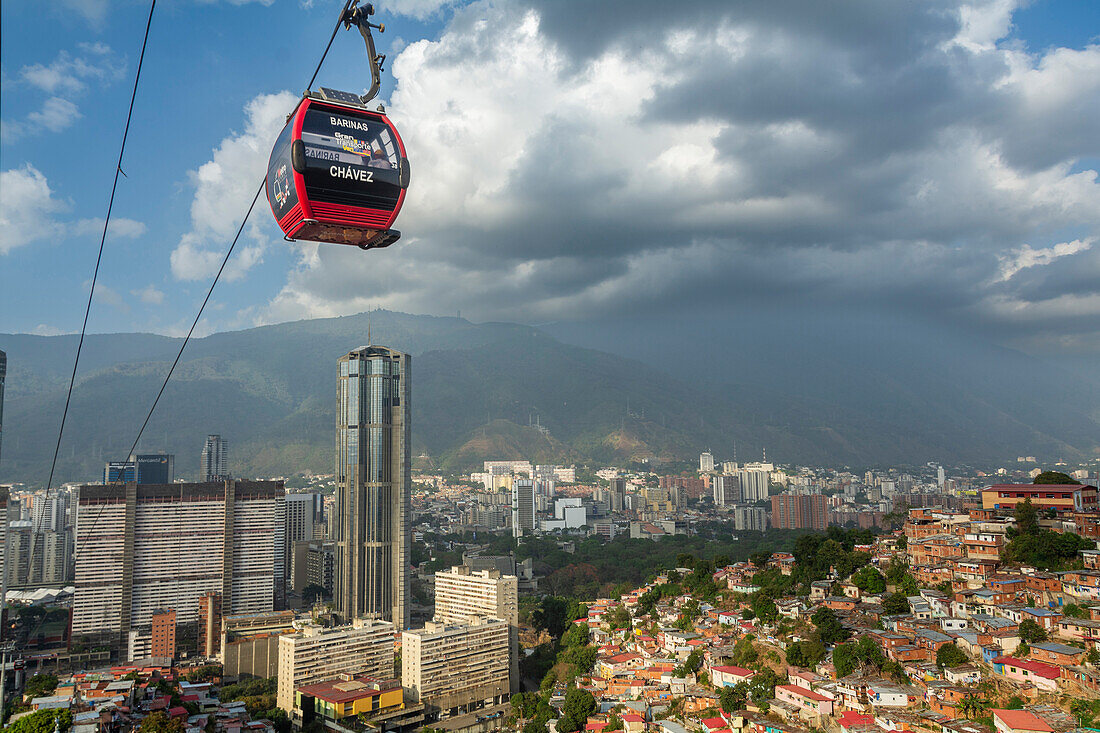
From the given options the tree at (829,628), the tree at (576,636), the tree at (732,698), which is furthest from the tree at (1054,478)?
the tree at (576,636)

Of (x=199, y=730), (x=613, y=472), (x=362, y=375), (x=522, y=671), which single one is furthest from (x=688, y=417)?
(x=199, y=730)

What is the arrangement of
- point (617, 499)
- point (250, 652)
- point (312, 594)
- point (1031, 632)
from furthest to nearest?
point (617, 499) → point (312, 594) → point (250, 652) → point (1031, 632)

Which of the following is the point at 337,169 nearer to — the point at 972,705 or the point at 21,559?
the point at 972,705

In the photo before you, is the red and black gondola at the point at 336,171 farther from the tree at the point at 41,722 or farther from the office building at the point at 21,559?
the office building at the point at 21,559

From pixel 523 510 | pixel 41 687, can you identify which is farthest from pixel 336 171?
pixel 523 510

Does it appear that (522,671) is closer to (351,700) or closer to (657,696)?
(351,700)

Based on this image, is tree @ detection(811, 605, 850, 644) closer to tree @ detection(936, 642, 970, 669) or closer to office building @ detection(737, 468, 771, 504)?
tree @ detection(936, 642, 970, 669)
